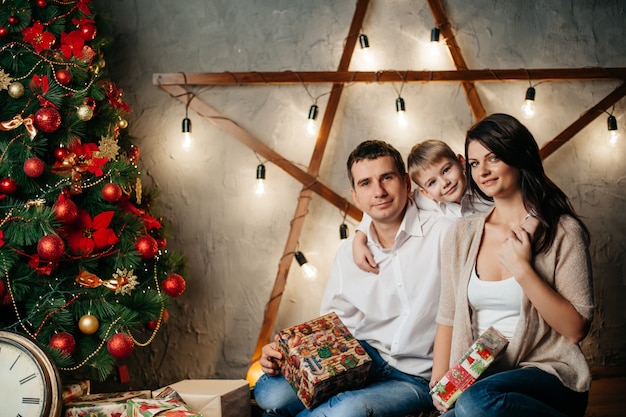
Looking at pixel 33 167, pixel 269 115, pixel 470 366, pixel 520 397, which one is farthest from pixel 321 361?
pixel 269 115

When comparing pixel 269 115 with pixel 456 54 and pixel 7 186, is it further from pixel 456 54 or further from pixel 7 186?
pixel 7 186

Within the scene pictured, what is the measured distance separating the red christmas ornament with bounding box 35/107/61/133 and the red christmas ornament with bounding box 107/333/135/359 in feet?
2.42

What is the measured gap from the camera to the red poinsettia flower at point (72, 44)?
2.20m

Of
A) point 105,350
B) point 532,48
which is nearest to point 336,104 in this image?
point 532,48

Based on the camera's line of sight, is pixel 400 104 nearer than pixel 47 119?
No

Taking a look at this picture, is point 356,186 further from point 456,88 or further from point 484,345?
point 456,88

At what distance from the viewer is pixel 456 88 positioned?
3.00 m

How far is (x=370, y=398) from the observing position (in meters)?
1.89

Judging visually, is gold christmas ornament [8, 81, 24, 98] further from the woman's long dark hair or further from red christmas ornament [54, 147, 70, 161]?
the woman's long dark hair

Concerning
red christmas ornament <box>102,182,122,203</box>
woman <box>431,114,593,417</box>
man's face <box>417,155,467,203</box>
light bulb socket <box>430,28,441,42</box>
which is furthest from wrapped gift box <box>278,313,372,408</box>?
light bulb socket <box>430,28,441,42</box>

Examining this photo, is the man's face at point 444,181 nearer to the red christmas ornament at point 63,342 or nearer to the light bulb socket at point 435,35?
the light bulb socket at point 435,35

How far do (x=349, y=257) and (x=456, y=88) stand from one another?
118 cm

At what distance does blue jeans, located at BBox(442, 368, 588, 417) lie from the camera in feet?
5.11

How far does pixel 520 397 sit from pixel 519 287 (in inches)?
12.5
